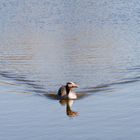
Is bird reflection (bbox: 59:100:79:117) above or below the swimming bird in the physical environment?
below

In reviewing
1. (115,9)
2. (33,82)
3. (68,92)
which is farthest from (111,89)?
(115,9)

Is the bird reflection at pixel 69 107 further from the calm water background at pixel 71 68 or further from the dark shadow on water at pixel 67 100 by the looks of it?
the calm water background at pixel 71 68

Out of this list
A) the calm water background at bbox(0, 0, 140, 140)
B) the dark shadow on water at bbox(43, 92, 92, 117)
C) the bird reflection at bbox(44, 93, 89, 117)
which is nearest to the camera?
the calm water background at bbox(0, 0, 140, 140)

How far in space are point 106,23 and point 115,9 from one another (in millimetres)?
6769

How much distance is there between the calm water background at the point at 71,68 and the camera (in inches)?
758

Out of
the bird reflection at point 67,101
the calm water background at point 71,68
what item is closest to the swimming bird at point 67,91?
the bird reflection at point 67,101

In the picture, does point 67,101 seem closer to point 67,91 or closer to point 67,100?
point 67,100

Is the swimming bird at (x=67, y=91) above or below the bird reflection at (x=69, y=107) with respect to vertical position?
above

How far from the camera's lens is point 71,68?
2897 cm

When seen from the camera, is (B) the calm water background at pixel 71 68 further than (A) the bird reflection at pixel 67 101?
No

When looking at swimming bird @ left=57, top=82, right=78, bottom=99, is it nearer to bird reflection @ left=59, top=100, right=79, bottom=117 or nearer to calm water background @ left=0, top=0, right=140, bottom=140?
bird reflection @ left=59, top=100, right=79, bottom=117

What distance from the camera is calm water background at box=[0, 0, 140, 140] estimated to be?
19.2m

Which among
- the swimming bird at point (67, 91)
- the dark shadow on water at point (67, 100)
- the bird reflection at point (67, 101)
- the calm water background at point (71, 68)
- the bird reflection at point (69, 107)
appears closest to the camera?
the calm water background at point (71, 68)

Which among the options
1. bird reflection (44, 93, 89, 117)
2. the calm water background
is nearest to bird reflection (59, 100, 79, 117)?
bird reflection (44, 93, 89, 117)
